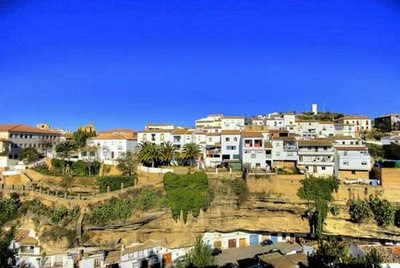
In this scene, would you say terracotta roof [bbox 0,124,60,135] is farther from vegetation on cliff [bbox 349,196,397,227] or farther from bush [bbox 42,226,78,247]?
vegetation on cliff [bbox 349,196,397,227]

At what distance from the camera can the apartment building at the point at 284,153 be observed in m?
34.4

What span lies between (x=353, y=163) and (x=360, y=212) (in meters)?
7.81

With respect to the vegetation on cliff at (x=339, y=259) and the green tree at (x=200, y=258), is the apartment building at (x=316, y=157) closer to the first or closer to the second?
the vegetation on cliff at (x=339, y=259)

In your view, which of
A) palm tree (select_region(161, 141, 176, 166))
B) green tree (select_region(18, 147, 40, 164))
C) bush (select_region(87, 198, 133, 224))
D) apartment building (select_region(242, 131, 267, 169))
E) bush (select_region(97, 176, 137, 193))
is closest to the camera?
bush (select_region(87, 198, 133, 224))

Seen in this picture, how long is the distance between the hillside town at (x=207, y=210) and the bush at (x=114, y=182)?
0.09 meters

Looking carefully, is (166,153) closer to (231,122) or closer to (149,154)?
(149,154)

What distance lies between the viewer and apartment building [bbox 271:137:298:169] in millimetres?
34406

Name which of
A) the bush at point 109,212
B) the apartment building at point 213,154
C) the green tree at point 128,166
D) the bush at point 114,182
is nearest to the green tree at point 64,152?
the green tree at point 128,166

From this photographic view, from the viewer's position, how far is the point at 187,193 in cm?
2772

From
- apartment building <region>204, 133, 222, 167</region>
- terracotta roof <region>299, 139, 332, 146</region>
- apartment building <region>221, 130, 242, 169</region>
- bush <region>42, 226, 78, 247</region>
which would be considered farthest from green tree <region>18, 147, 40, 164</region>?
terracotta roof <region>299, 139, 332, 146</region>

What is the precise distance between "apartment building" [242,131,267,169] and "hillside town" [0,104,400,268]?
100mm

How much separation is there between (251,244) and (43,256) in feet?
52.4

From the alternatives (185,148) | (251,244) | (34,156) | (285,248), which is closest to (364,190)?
(285,248)

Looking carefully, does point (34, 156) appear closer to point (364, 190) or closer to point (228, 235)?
point (228, 235)
